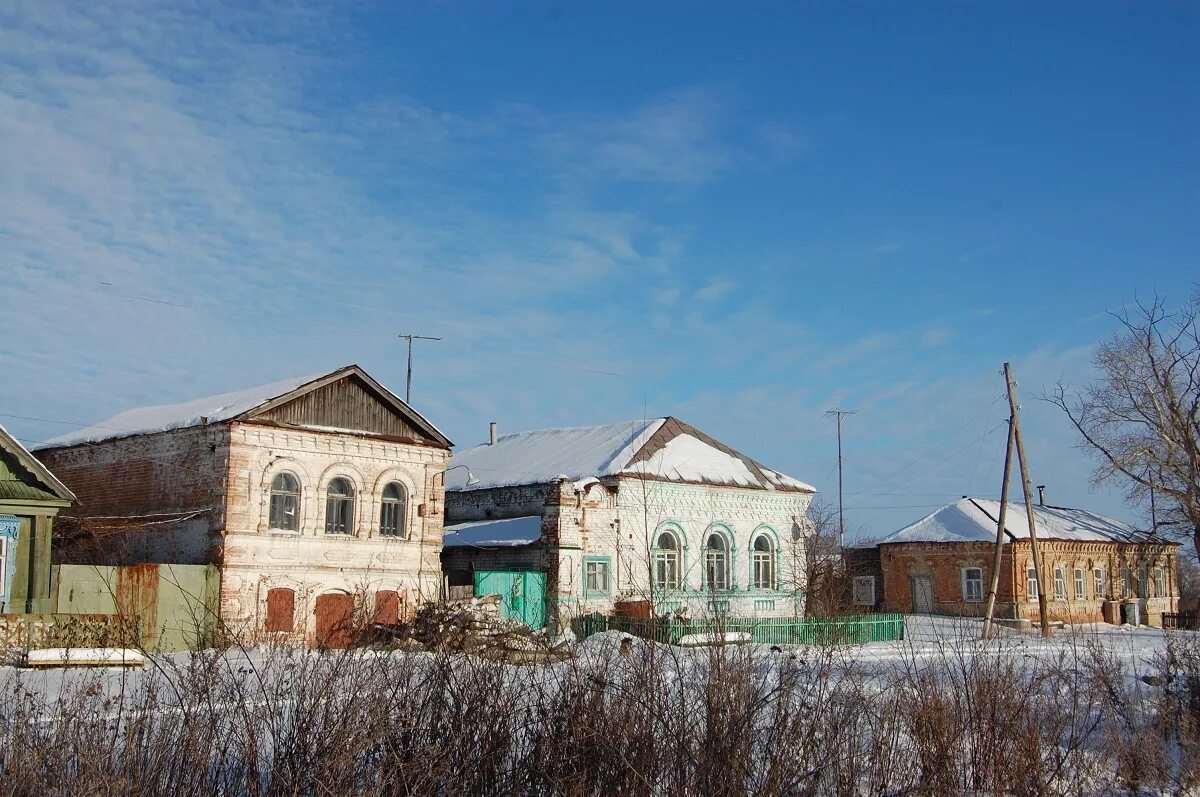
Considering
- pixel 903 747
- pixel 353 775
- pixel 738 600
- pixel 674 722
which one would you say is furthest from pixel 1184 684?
pixel 738 600

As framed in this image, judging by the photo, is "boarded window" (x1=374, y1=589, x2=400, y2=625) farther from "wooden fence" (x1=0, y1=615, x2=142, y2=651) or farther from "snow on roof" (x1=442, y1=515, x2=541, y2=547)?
"wooden fence" (x1=0, y1=615, x2=142, y2=651)

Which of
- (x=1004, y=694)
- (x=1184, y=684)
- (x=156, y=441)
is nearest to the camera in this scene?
(x=1004, y=694)

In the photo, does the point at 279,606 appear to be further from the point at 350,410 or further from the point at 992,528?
the point at 992,528

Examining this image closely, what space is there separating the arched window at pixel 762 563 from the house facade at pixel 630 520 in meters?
0.04

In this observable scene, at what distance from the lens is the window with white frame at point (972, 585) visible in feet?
131

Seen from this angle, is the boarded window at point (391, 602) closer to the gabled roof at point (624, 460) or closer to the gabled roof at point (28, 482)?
the gabled roof at point (624, 460)

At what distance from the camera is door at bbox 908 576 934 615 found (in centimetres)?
4116

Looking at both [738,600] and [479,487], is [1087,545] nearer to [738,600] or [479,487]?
[738,600]

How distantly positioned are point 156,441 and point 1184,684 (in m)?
20.8

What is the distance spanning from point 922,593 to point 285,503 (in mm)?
25775

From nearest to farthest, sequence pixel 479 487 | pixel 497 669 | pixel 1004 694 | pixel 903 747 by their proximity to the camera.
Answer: pixel 497 669, pixel 903 747, pixel 1004 694, pixel 479 487

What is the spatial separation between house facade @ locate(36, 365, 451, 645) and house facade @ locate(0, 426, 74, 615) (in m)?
1.46

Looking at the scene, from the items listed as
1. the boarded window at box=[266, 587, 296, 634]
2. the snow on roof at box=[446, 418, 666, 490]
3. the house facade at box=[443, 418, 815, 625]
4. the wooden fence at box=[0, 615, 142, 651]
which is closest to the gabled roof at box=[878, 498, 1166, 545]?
the house facade at box=[443, 418, 815, 625]

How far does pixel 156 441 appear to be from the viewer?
25.3 metres
